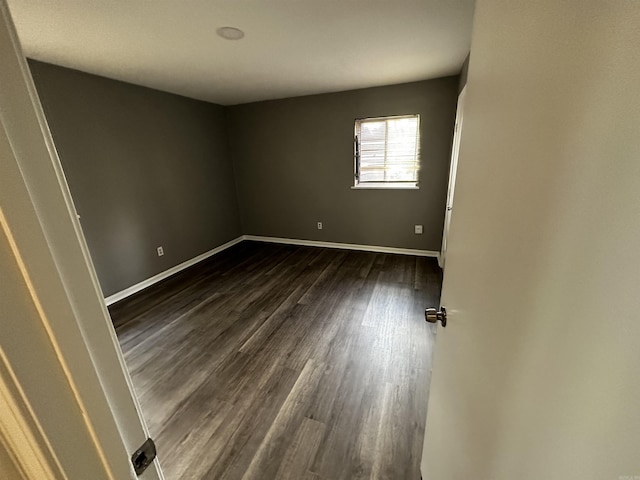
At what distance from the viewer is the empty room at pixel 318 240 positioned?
30 cm

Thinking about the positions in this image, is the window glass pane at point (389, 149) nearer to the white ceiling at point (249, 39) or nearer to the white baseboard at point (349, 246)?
the white ceiling at point (249, 39)

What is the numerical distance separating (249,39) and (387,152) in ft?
7.45

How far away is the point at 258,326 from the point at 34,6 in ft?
8.20

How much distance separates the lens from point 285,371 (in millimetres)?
1828

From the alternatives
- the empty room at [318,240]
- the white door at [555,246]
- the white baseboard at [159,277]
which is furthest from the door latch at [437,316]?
the white baseboard at [159,277]

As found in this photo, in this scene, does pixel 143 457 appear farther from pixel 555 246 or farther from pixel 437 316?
pixel 437 316

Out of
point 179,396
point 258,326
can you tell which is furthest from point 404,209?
point 179,396

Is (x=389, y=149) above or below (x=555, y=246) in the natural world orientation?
above

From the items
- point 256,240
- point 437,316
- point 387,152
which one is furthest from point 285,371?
point 256,240

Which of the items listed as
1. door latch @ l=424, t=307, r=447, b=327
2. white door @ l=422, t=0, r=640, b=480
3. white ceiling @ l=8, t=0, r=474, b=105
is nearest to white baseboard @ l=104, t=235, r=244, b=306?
white ceiling @ l=8, t=0, r=474, b=105

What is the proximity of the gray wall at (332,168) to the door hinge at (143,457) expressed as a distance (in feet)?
11.9

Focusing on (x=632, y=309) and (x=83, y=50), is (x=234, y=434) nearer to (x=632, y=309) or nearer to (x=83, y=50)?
(x=632, y=309)

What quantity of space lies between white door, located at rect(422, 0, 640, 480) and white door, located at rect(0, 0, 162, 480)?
644 mm

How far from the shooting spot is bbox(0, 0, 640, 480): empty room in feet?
0.98
